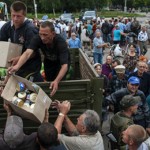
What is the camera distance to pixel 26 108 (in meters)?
3.38

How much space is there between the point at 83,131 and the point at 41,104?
0.50 metres

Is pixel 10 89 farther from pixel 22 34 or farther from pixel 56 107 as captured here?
pixel 22 34

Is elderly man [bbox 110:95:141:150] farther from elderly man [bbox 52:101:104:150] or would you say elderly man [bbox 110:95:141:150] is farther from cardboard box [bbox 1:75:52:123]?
cardboard box [bbox 1:75:52:123]

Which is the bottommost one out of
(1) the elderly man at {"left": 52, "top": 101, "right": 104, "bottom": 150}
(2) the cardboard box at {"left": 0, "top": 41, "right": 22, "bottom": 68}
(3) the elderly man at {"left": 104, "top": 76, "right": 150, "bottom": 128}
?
(3) the elderly man at {"left": 104, "top": 76, "right": 150, "bottom": 128}

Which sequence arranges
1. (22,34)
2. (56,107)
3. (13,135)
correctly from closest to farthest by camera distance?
(13,135) < (56,107) < (22,34)

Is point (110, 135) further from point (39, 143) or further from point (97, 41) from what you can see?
point (97, 41)

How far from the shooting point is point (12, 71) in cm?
368

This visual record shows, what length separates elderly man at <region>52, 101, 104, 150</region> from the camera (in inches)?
136

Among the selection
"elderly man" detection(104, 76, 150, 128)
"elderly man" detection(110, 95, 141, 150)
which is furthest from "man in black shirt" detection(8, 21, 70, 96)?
"elderly man" detection(104, 76, 150, 128)

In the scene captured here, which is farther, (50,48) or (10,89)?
(50,48)

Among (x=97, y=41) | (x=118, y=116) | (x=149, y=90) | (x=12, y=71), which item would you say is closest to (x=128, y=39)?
(x=97, y=41)

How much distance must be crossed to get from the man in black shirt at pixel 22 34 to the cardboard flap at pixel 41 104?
83 centimetres

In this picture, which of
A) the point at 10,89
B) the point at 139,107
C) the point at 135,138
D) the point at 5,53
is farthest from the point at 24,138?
the point at 139,107

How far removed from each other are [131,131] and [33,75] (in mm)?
1585
